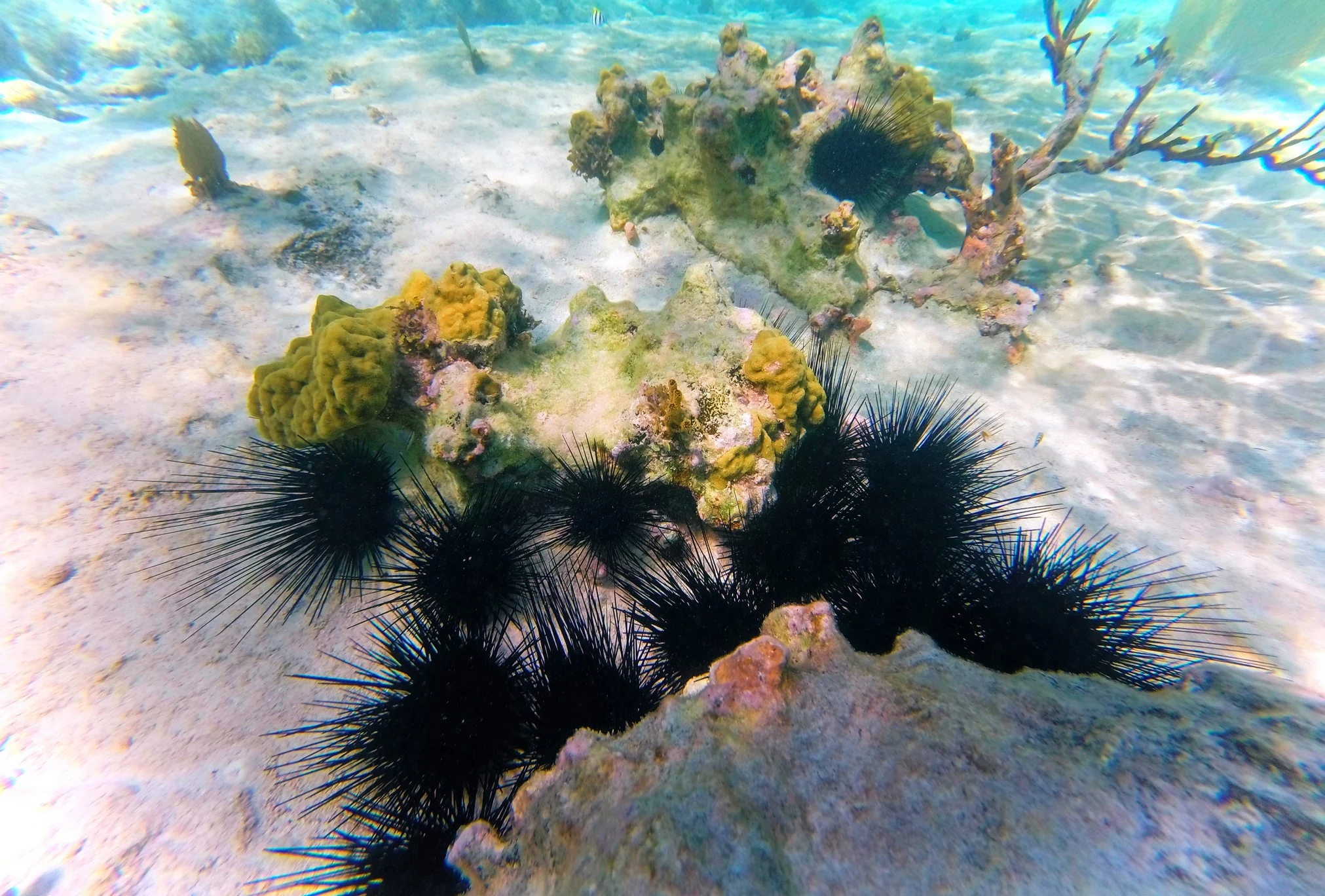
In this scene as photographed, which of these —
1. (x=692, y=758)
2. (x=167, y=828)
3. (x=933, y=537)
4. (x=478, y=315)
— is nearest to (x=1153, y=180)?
(x=933, y=537)

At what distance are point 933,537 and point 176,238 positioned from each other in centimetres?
783

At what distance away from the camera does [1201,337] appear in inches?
210

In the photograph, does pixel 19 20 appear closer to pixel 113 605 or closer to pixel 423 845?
pixel 113 605

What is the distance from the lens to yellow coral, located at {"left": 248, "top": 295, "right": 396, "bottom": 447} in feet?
10.00

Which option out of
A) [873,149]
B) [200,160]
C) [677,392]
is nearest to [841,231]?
[873,149]

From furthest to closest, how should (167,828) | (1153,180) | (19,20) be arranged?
(19,20) → (1153,180) → (167,828)

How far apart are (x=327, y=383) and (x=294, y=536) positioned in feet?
3.31

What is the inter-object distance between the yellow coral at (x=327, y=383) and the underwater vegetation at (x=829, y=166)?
12.9 feet

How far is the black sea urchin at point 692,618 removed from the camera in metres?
2.67

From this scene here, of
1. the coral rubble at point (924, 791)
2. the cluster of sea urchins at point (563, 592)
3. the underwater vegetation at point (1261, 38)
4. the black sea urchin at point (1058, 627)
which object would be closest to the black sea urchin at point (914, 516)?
the cluster of sea urchins at point (563, 592)

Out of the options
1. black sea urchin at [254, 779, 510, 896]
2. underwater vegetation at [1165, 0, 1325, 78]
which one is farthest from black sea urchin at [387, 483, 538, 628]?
underwater vegetation at [1165, 0, 1325, 78]

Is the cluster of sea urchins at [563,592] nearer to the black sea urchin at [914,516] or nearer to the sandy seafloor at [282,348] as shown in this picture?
the black sea urchin at [914,516]

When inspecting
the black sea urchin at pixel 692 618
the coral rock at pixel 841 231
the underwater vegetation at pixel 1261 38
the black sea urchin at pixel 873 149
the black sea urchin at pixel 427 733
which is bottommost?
the black sea urchin at pixel 427 733

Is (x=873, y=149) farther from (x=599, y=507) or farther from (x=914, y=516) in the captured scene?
(x=599, y=507)
